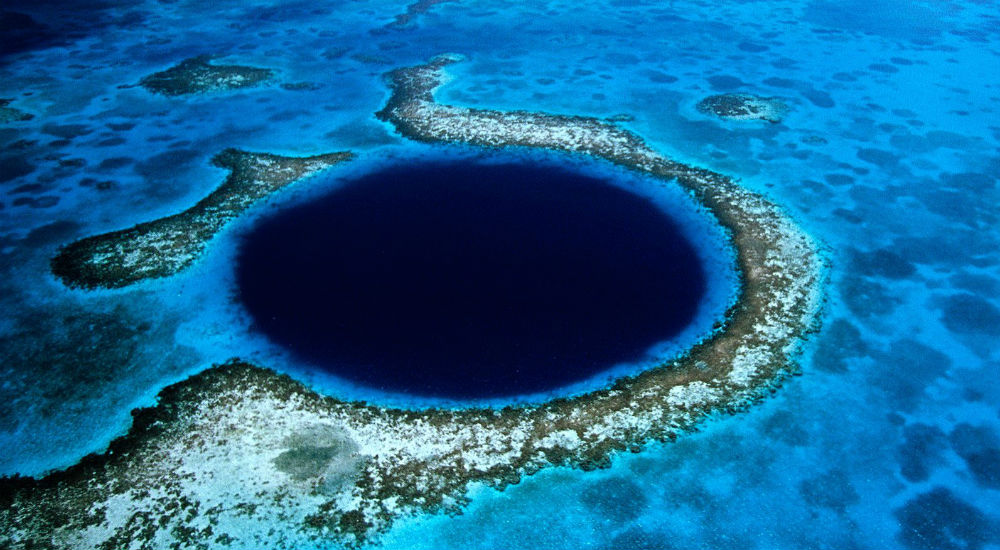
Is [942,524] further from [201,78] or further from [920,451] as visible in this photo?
[201,78]

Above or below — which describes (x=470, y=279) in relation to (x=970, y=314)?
above

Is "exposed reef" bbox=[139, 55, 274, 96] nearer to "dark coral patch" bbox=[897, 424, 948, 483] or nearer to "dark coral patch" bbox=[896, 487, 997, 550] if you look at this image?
"dark coral patch" bbox=[897, 424, 948, 483]

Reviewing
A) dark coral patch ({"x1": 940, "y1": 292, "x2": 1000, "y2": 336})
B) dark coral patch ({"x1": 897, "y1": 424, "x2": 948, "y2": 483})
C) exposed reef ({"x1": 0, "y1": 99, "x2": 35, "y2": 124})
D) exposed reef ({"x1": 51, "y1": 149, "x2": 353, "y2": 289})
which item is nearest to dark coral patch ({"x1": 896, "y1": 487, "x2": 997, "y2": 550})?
dark coral patch ({"x1": 897, "y1": 424, "x2": 948, "y2": 483})

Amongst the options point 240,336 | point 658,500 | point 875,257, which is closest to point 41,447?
point 240,336

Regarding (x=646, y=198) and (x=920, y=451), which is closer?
(x=920, y=451)

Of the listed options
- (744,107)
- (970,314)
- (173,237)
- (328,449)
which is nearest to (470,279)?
(328,449)

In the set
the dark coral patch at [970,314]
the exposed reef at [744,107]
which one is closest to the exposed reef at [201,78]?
the exposed reef at [744,107]

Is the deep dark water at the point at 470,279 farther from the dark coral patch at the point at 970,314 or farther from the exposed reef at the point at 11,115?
the exposed reef at the point at 11,115
